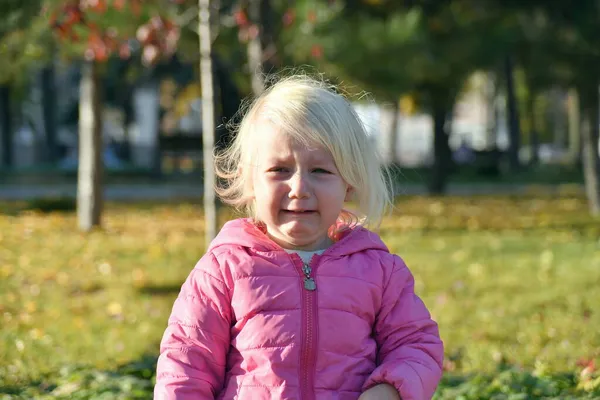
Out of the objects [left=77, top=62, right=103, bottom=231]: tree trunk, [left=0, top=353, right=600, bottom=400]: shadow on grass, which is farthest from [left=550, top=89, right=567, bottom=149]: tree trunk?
[left=0, top=353, right=600, bottom=400]: shadow on grass

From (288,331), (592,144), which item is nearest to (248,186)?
(288,331)

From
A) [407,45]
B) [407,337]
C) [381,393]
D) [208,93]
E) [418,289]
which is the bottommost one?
[418,289]

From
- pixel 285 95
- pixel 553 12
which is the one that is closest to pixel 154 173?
pixel 553 12

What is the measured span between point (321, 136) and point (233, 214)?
22.8 inches

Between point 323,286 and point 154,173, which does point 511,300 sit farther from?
point 154,173

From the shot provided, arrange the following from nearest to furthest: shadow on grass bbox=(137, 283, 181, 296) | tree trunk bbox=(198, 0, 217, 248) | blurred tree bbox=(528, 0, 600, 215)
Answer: tree trunk bbox=(198, 0, 217, 248), shadow on grass bbox=(137, 283, 181, 296), blurred tree bbox=(528, 0, 600, 215)

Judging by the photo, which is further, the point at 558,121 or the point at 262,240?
the point at 558,121

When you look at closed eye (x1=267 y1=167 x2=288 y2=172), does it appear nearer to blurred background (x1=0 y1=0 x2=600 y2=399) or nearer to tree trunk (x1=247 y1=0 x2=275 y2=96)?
blurred background (x1=0 y1=0 x2=600 y2=399)

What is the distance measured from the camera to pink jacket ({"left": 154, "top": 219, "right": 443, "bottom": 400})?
268 cm

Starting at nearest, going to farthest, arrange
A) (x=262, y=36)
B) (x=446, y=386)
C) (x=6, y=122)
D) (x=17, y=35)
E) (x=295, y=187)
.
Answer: (x=295, y=187) → (x=446, y=386) → (x=17, y=35) → (x=262, y=36) → (x=6, y=122)

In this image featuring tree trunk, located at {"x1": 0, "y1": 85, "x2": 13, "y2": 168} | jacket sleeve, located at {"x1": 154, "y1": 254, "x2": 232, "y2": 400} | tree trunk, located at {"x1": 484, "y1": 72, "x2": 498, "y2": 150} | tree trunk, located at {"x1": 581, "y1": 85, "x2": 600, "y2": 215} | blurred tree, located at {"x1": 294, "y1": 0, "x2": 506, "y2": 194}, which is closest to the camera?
jacket sleeve, located at {"x1": 154, "y1": 254, "x2": 232, "y2": 400}

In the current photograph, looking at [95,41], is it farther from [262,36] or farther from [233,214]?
[233,214]

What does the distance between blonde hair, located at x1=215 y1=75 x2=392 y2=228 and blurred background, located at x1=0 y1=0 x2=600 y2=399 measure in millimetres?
310

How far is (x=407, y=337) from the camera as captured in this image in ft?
9.36
